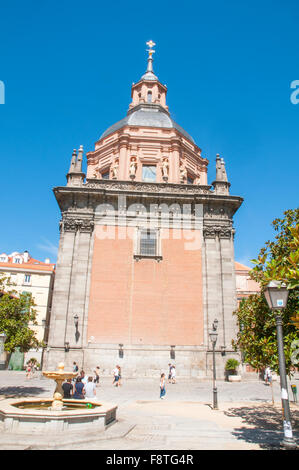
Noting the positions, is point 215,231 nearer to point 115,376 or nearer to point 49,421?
point 115,376

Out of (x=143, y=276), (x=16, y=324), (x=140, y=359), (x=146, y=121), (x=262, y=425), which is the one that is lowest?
(x=262, y=425)

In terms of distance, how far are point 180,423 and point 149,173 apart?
22141 mm

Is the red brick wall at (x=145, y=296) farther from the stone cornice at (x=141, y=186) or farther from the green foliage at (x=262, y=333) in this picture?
the green foliage at (x=262, y=333)

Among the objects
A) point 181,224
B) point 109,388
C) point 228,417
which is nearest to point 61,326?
point 109,388

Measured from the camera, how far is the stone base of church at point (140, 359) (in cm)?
2075

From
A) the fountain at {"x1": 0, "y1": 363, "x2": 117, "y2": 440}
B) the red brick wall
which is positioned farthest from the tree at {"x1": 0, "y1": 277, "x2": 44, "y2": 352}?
the fountain at {"x1": 0, "y1": 363, "x2": 117, "y2": 440}

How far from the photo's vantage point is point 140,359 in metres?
21.1

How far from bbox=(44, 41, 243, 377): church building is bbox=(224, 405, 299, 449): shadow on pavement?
8.27 m

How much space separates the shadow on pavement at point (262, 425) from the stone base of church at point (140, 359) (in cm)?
729

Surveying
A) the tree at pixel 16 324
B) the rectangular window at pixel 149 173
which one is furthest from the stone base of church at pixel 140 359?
A: the rectangular window at pixel 149 173

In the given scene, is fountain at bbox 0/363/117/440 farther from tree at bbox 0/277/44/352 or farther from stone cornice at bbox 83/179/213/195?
stone cornice at bbox 83/179/213/195

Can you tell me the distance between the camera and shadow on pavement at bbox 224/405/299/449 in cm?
847

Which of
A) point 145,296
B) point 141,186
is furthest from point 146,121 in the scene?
point 145,296

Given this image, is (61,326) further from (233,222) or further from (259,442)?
(259,442)
